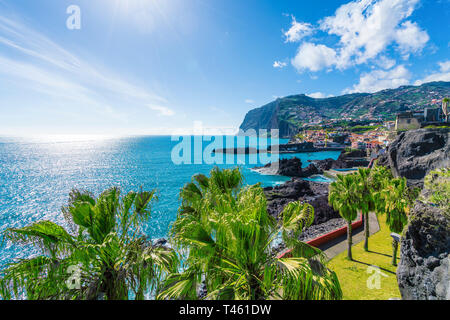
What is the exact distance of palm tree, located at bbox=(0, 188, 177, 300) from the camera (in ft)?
13.0

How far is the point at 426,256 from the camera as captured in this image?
7.13m

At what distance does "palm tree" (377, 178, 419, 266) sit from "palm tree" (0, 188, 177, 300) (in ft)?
48.0

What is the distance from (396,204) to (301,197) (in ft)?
86.3

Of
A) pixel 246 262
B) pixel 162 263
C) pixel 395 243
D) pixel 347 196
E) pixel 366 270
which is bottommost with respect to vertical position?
pixel 366 270

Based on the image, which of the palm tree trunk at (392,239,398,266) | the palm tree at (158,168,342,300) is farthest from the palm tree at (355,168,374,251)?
the palm tree at (158,168,342,300)

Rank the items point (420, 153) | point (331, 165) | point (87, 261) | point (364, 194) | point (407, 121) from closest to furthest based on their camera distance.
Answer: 1. point (87, 261)
2. point (364, 194)
3. point (420, 153)
4. point (407, 121)
5. point (331, 165)

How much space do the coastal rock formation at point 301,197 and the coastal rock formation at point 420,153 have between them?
39.7 ft

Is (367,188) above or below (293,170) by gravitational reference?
above

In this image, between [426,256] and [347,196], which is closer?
[426,256]

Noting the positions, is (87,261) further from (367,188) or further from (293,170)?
(293,170)

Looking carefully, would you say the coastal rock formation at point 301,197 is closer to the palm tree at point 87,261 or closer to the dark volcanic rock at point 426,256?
the dark volcanic rock at point 426,256

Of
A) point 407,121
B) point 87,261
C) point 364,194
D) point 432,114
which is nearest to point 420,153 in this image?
point 364,194

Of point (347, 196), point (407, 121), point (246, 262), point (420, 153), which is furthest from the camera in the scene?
point (407, 121)

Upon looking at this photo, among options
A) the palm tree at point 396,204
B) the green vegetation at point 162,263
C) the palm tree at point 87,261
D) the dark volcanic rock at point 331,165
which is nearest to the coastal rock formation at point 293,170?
the dark volcanic rock at point 331,165
